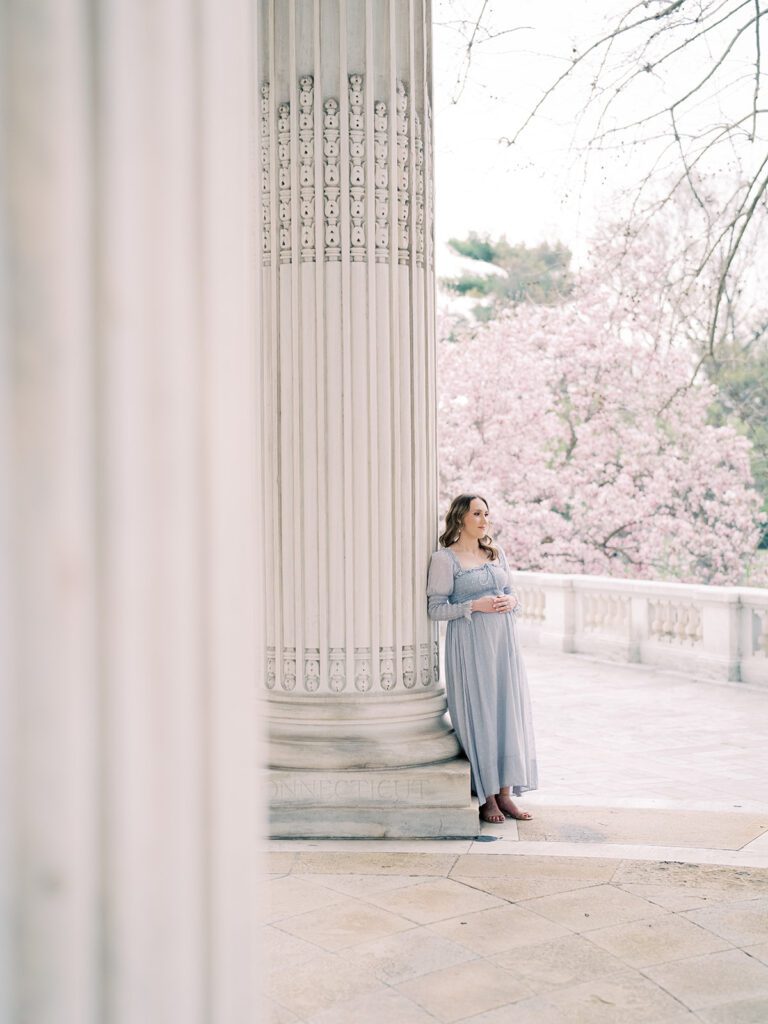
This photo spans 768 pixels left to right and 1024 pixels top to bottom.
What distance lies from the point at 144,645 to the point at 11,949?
1.06 feet

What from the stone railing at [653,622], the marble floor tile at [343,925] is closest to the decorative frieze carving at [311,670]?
the marble floor tile at [343,925]

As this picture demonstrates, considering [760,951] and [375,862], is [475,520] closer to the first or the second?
[375,862]

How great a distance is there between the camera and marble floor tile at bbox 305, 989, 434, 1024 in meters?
3.78

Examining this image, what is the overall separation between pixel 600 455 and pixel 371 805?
56.1ft

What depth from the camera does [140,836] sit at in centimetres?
119

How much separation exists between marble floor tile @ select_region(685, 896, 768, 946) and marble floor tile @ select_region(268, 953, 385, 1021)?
148cm

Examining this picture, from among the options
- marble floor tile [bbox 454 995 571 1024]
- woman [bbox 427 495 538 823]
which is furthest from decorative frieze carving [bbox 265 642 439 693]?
marble floor tile [bbox 454 995 571 1024]

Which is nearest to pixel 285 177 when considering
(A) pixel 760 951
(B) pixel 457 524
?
(B) pixel 457 524

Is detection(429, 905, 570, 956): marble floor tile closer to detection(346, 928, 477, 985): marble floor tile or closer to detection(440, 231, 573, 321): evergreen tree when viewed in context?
detection(346, 928, 477, 985): marble floor tile

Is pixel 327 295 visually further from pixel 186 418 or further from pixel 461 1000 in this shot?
pixel 186 418

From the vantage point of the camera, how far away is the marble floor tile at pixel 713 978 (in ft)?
13.0

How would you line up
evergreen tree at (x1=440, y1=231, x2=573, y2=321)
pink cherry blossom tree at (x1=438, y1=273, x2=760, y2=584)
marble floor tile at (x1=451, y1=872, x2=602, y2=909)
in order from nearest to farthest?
marble floor tile at (x1=451, y1=872, x2=602, y2=909) < pink cherry blossom tree at (x1=438, y1=273, x2=760, y2=584) < evergreen tree at (x1=440, y1=231, x2=573, y2=321)

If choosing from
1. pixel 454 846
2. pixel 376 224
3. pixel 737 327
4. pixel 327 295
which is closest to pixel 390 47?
pixel 376 224

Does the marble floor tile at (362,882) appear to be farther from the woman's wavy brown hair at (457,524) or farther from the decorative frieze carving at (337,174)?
the decorative frieze carving at (337,174)
